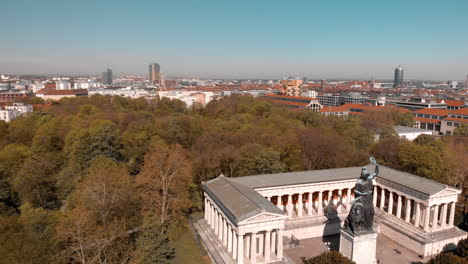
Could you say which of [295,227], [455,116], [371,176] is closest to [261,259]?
[295,227]

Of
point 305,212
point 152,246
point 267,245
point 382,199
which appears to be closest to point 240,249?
point 267,245

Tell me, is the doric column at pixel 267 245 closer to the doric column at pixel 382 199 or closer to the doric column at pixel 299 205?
the doric column at pixel 299 205

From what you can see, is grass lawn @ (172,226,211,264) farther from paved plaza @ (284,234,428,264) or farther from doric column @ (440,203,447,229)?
doric column @ (440,203,447,229)

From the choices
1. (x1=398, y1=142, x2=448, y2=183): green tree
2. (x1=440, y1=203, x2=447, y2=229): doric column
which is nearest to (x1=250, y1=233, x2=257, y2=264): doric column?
(x1=440, y1=203, x2=447, y2=229): doric column

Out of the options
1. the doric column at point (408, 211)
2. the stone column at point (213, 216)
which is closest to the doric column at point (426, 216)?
the doric column at point (408, 211)

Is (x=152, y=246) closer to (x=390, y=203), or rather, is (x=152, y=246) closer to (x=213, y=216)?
(x=213, y=216)

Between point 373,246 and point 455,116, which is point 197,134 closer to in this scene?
point 373,246
